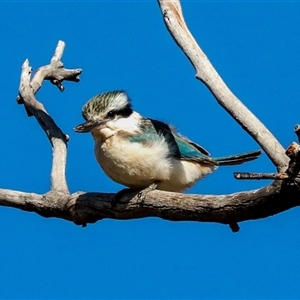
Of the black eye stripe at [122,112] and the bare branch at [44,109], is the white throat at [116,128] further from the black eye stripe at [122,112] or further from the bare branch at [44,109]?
the bare branch at [44,109]

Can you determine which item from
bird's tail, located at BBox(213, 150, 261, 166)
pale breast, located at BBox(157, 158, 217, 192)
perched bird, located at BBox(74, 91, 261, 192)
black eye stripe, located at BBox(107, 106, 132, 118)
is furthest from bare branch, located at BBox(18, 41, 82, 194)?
bird's tail, located at BBox(213, 150, 261, 166)

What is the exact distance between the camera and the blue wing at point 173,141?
634 cm

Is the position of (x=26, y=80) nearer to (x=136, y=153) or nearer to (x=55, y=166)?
(x=55, y=166)

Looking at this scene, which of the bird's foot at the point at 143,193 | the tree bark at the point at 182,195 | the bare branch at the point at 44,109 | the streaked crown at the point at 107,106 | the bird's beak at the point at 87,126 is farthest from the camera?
the bare branch at the point at 44,109

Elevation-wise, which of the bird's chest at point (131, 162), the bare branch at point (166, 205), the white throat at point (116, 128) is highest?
Result: the white throat at point (116, 128)

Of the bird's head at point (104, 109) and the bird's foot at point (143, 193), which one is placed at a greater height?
the bird's head at point (104, 109)

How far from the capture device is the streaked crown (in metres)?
6.21

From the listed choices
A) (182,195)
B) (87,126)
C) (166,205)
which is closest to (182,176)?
(87,126)

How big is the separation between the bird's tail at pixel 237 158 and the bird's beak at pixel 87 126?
3.64ft

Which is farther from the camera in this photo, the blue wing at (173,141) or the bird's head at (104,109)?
the blue wing at (173,141)

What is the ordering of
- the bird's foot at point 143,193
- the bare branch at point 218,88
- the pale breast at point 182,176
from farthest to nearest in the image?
the pale breast at point 182,176 < the bird's foot at point 143,193 < the bare branch at point 218,88

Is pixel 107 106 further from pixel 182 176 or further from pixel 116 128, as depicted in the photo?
pixel 182 176

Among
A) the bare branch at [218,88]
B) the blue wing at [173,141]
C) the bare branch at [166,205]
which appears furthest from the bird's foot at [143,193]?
the bare branch at [218,88]

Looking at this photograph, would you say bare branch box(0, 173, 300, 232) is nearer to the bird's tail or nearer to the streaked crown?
the streaked crown
